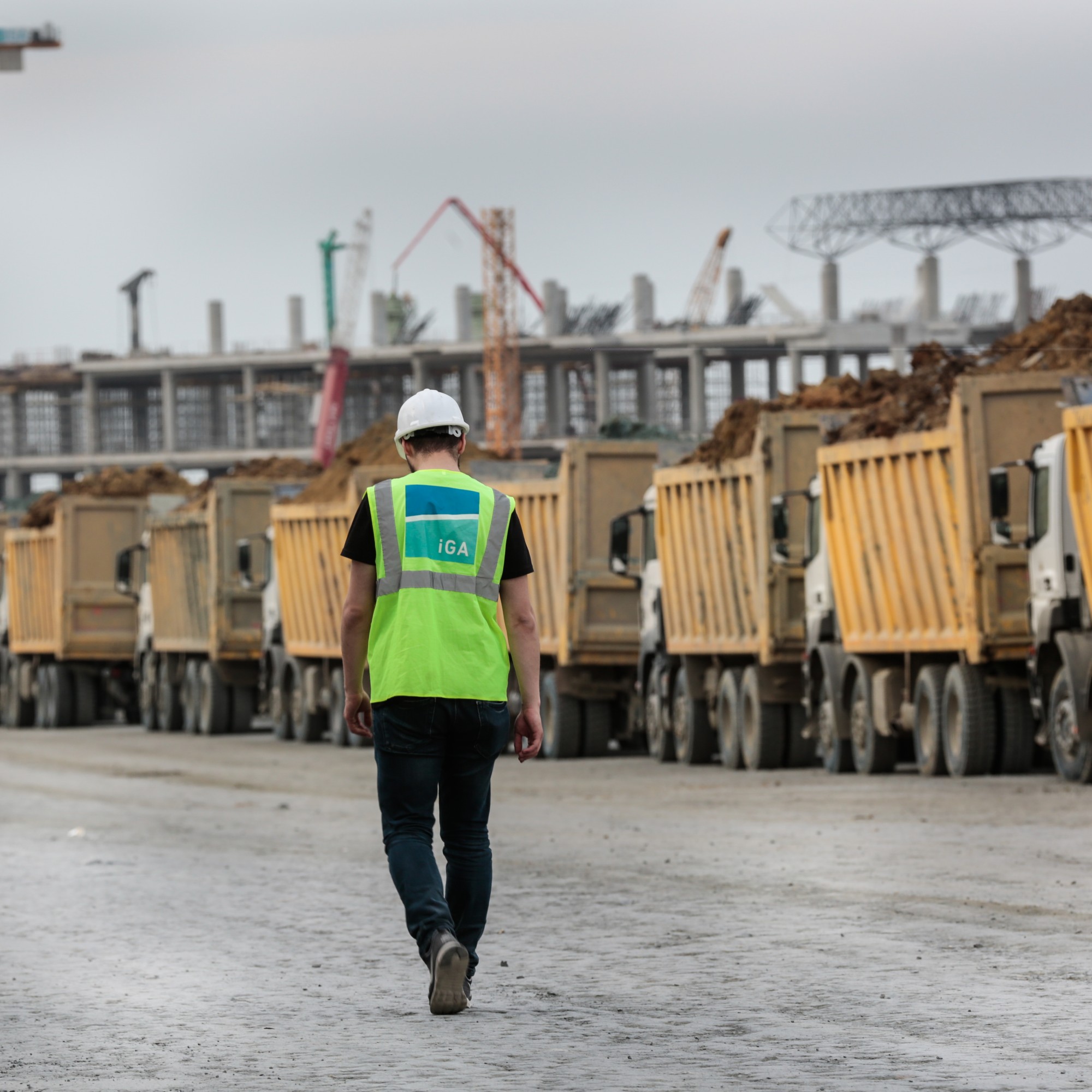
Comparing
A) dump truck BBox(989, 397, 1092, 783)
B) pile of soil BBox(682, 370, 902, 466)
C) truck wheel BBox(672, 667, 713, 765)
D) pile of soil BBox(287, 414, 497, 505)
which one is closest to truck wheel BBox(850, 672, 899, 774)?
dump truck BBox(989, 397, 1092, 783)

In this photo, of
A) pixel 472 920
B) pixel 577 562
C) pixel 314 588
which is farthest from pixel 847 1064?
pixel 314 588

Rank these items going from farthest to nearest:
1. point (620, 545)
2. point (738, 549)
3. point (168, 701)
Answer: point (168, 701) < point (620, 545) < point (738, 549)

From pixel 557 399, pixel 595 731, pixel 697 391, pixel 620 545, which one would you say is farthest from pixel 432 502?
pixel 557 399

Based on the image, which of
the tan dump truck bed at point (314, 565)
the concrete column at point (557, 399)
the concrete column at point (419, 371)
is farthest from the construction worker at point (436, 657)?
the concrete column at point (419, 371)

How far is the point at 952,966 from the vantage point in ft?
27.2

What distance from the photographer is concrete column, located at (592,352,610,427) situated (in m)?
115

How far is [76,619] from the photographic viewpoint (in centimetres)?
4066

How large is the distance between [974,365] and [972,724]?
3468 mm

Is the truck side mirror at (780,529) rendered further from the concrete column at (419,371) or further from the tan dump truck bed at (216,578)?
the concrete column at (419,371)

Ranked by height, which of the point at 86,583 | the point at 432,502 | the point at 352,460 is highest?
the point at 352,460

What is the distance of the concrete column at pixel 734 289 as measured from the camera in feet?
404

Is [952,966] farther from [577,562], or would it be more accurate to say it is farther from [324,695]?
[324,695]

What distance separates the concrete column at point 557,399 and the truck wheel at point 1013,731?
3903 inches

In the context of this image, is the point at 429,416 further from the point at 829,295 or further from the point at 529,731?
the point at 829,295
